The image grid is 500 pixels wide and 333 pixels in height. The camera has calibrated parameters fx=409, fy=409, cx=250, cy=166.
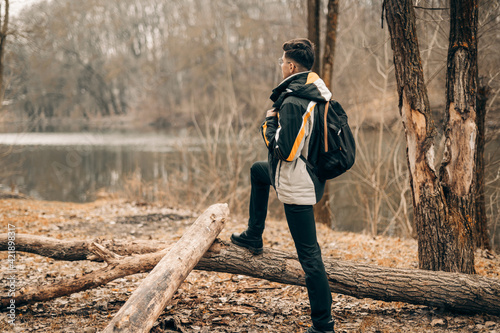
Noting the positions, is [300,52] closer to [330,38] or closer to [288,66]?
[288,66]

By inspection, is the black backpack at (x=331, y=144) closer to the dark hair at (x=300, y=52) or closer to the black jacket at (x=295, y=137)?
the black jacket at (x=295, y=137)

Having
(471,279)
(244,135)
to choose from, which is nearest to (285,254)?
(471,279)

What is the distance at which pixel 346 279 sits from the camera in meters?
3.85

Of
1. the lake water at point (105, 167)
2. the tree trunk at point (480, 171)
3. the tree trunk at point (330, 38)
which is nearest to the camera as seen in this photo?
the tree trunk at point (480, 171)

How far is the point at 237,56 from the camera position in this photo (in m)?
26.2

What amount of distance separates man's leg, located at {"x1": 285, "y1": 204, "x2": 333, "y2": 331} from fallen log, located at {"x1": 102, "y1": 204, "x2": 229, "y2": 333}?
979 millimetres

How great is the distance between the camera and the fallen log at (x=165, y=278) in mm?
2738

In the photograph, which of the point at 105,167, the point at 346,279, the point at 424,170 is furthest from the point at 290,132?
the point at 105,167

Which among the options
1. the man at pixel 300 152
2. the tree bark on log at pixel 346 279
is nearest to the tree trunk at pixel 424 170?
the tree bark on log at pixel 346 279

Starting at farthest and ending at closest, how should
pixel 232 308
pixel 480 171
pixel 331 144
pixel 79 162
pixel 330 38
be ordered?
pixel 79 162 < pixel 330 38 < pixel 480 171 < pixel 232 308 < pixel 331 144

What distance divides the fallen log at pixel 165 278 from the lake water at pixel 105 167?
6.22 meters

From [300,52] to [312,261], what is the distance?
5.19ft

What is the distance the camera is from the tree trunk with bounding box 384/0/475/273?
4082 millimetres

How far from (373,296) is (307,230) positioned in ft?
4.21
